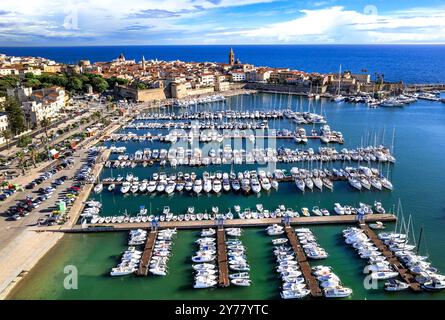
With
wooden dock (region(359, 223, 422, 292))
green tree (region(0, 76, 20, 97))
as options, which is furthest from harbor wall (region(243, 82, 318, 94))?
wooden dock (region(359, 223, 422, 292))

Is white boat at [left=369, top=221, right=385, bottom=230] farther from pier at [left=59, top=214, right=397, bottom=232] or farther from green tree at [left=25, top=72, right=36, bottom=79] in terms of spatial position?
green tree at [left=25, top=72, right=36, bottom=79]

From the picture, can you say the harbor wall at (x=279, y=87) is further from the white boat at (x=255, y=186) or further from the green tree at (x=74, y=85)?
the white boat at (x=255, y=186)

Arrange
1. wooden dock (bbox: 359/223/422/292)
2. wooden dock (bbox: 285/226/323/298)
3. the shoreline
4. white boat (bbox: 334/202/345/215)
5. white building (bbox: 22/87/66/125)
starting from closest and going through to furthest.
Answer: wooden dock (bbox: 285/226/323/298), wooden dock (bbox: 359/223/422/292), the shoreline, white boat (bbox: 334/202/345/215), white building (bbox: 22/87/66/125)

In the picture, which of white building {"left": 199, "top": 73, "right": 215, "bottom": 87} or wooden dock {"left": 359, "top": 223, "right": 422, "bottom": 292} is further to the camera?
white building {"left": 199, "top": 73, "right": 215, "bottom": 87}

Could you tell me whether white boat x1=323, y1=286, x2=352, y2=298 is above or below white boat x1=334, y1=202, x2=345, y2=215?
below

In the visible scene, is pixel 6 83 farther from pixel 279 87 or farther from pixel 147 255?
pixel 147 255

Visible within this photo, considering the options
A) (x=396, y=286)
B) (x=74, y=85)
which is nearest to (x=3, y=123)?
(x=74, y=85)
